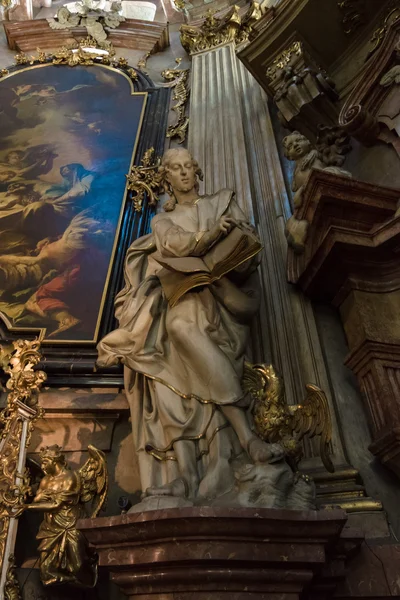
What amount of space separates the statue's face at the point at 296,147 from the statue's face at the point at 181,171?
115 centimetres

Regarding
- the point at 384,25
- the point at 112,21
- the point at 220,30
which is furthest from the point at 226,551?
the point at 112,21

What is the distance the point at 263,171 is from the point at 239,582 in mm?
3595

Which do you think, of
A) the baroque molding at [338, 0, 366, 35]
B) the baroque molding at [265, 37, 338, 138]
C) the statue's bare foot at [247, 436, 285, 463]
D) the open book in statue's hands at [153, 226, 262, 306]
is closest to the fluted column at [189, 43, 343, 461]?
the baroque molding at [265, 37, 338, 138]

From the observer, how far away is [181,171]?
3123mm

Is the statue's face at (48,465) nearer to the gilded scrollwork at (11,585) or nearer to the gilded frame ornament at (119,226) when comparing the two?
the gilded scrollwork at (11,585)

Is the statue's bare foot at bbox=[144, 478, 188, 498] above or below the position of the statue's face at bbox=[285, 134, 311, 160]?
below

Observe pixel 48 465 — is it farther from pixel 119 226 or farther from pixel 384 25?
pixel 384 25

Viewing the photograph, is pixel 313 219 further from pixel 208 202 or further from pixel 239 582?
pixel 239 582

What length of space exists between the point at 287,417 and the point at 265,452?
0.26m

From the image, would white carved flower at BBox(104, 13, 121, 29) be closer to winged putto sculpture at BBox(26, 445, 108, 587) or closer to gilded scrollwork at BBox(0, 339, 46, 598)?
gilded scrollwork at BBox(0, 339, 46, 598)

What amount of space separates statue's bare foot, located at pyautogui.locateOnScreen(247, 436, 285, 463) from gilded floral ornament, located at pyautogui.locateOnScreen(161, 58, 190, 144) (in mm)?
4229

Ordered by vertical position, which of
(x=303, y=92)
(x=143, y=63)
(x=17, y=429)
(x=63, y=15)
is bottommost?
(x=17, y=429)

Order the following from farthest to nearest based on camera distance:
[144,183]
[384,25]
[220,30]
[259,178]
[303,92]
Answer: [220,30]
[144,183]
[259,178]
[303,92]
[384,25]

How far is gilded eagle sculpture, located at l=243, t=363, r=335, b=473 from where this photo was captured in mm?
2285
